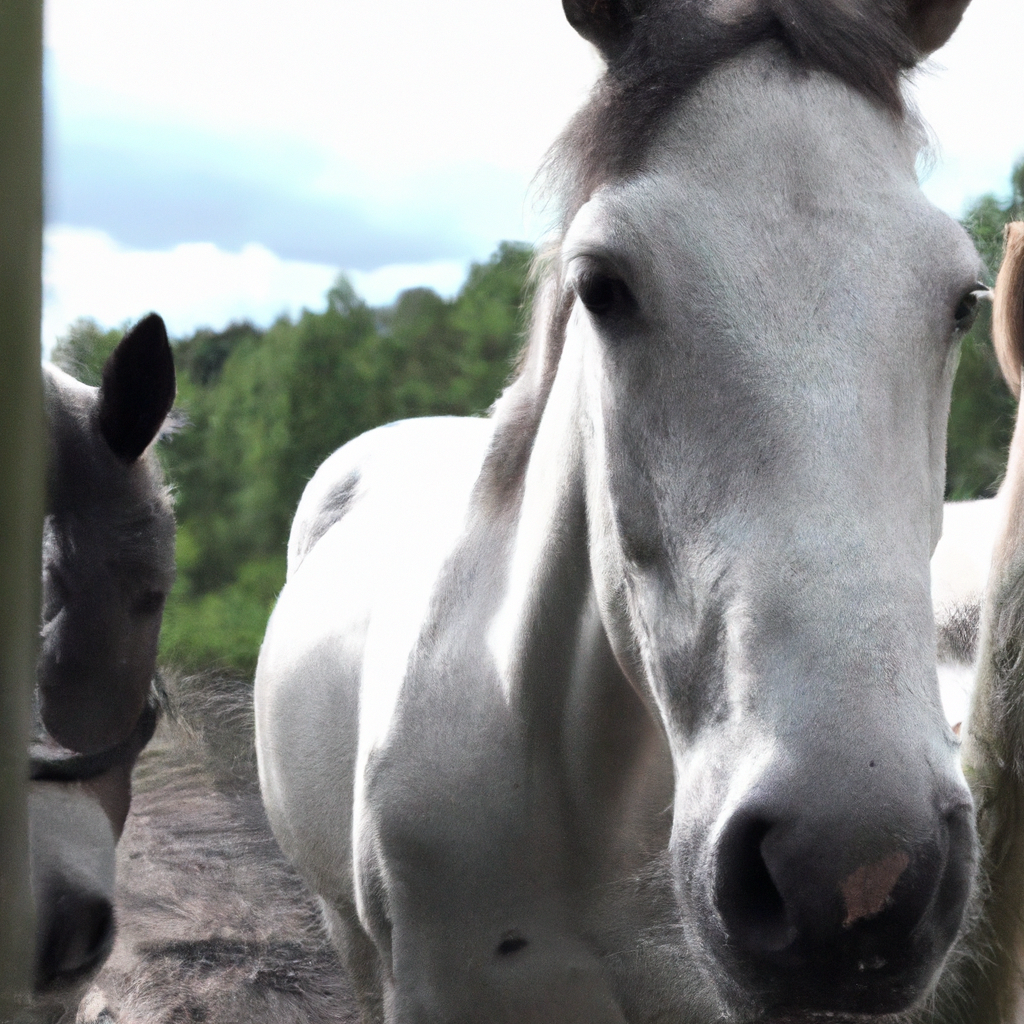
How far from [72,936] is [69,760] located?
35 centimetres

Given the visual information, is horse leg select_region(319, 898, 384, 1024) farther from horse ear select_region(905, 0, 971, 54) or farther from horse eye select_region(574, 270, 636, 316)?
horse ear select_region(905, 0, 971, 54)

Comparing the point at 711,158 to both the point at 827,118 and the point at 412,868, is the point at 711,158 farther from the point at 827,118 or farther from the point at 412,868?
the point at 412,868

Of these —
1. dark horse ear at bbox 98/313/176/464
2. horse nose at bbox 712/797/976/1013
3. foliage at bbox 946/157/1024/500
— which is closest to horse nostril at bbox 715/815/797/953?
horse nose at bbox 712/797/976/1013

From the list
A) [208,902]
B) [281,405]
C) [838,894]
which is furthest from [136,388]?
[281,405]

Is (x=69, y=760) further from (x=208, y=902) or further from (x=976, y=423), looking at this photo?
(x=976, y=423)

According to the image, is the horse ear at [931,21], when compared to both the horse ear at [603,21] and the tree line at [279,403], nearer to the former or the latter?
the horse ear at [603,21]

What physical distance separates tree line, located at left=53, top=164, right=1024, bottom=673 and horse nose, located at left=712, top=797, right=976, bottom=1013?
4.66 meters

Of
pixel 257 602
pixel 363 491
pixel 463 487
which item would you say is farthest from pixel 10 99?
pixel 257 602

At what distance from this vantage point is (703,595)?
1208 mm

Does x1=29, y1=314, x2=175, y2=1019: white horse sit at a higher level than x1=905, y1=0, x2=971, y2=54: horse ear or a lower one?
lower

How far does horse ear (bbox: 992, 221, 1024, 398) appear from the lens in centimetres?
210

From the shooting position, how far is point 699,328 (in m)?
1.22

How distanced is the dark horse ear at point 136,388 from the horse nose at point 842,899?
1.75m

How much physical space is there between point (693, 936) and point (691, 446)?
0.59 meters
